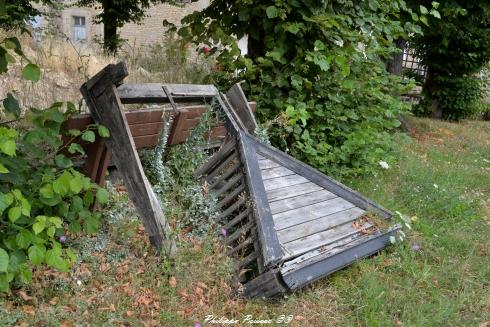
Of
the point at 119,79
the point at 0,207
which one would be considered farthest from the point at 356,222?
the point at 0,207

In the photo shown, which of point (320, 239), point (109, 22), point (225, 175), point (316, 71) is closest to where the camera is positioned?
point (320, 239)

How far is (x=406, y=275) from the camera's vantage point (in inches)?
147

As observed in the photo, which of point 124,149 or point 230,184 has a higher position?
point 124,149

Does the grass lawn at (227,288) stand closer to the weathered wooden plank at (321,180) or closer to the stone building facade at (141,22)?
the weathered wooden plank at (321,180)

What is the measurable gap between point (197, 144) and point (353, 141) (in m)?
1.98

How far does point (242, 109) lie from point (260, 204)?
1.58m

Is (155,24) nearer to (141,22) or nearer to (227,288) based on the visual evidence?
(141,22)

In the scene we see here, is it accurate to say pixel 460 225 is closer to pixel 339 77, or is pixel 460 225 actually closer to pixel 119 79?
pixel 339 77

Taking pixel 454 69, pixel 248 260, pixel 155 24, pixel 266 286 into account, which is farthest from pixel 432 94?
pixel 155 24

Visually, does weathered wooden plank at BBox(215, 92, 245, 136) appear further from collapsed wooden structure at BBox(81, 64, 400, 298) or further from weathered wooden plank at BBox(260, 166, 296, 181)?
weathered wooden plank at BBox(260, 166, 296, 181)

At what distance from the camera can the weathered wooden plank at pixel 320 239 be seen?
3.37m

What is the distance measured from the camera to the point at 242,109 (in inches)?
190

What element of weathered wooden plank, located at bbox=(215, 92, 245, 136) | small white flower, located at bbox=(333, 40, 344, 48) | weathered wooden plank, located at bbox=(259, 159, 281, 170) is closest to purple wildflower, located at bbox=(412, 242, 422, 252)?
weathered wooden plank, located at bbox=(259, 159, 281, 170)

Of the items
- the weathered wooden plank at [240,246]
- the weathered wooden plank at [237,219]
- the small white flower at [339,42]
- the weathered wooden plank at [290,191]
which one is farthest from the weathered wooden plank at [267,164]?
the small white flower at [339,42]
